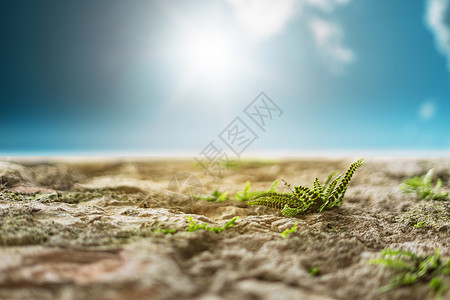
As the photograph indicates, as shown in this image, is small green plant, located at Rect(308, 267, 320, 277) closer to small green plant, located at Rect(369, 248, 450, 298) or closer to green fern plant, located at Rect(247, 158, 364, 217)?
small green plant, located at Rect(369, 248, 450, 298)

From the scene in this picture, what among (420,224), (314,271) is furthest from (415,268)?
(420,224)

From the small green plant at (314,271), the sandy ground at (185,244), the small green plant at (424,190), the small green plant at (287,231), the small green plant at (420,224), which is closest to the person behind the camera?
the sandy ground at (185,244)

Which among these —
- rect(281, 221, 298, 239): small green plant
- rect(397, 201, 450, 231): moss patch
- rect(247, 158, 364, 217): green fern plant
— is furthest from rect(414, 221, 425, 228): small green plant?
rect(281, 221, 298, 239): small green plant

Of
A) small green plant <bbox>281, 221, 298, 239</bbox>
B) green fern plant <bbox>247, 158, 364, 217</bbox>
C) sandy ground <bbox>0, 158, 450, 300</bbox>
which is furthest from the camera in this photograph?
green fern plant <bbox>247, 158, 364, 217</bbox>

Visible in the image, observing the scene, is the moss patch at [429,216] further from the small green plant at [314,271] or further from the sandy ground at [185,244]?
the small green plant at [314,271]

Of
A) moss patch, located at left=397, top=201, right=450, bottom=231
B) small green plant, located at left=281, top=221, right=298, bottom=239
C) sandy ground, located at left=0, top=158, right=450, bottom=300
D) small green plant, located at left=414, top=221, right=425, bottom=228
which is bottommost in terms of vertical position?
sandy ground, located at left=0, top=158, right=450, bottom=300

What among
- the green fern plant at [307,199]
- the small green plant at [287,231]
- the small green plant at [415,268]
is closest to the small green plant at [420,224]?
the green fern plant at [307,199]

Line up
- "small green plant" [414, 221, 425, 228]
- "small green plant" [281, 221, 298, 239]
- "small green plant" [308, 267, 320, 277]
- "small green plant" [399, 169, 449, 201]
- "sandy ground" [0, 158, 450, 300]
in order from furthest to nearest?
1. "small green plant" [399, 169, 449, 201]
2. "small green plant" [414, 221, 425, 228]
3. "small green plant" [281, 221, 298, 239]
4. "small green plant" [308, 267, 320, 277]
5. "sandy ground" [0, 158, 450, 300]
